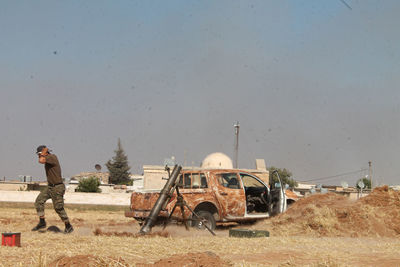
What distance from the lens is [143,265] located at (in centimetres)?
648

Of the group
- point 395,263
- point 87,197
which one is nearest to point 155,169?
point 87,197

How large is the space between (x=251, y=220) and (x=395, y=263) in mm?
7557

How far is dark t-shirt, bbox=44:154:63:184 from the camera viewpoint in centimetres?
1221

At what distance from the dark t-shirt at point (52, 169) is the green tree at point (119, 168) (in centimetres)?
7466

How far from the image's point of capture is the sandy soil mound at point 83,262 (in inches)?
234

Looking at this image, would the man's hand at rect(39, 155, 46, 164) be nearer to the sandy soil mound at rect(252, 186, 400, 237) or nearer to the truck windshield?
the truck windshield

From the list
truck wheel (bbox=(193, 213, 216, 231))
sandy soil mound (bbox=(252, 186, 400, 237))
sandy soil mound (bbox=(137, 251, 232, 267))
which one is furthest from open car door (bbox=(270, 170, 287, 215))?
sandy soil mound (bbox=(137, 251, 232, 267))

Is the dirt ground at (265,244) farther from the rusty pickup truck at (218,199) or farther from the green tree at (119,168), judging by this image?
the green tree at (119,168)

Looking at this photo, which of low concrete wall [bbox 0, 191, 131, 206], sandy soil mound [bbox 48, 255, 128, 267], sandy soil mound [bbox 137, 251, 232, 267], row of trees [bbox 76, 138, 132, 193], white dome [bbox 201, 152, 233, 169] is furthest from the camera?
A: row of trees [bbox 76, 138, 132, 193]

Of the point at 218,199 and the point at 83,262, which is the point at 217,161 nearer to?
the point at 218,199

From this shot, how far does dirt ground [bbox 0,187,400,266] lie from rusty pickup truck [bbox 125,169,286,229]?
47cm

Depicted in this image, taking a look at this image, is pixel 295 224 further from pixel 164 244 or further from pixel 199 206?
pixel 164 244

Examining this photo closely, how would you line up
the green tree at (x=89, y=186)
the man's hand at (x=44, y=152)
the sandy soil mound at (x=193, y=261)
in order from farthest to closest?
the green tree at (x=89, y=186) → the man's hand at (x=44, y=152) → the sandy soil mound at (x=193, y=261)

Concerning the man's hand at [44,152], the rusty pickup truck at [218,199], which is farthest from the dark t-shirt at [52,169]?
the rusty pickup truck at [218,199]
